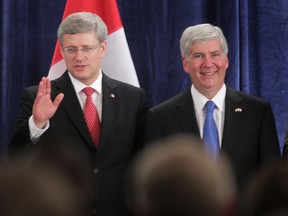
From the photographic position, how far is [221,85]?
277 cm

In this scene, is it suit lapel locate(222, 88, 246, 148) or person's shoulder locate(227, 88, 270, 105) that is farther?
person's shoulder locate(227, 88, 270, 105)

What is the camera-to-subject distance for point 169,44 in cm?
400

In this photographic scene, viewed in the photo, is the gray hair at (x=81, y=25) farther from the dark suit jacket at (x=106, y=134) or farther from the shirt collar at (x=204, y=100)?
the shirt collar at (x=204, y=100)

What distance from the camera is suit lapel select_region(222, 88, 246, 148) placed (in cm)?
263

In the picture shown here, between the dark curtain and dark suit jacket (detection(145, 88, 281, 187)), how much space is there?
1.22 metres

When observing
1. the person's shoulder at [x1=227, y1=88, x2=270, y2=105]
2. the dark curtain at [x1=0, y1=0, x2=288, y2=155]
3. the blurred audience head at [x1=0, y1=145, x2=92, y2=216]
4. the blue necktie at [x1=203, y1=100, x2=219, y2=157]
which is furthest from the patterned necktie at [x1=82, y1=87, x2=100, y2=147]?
the blurred audience head at [x1=0, y1=145, x2=92, y2=216]

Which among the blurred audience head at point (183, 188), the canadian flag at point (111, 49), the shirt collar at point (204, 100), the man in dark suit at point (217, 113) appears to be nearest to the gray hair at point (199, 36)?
the man in dark suit at point (217, 113)

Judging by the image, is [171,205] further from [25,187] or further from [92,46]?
[92,46]

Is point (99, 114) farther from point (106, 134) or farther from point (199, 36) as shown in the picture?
point (199, 36)

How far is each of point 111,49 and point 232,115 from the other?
3.72 feet

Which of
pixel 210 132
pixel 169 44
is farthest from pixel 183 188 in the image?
pixel 169 44

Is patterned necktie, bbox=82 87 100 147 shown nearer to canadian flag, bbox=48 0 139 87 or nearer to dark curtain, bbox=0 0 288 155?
canadian flag, bbox=48 0 139 87

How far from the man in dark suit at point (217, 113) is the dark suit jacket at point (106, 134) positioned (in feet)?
0.38

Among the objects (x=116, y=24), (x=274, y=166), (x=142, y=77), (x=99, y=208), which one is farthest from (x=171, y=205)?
(x=142, y=77)
